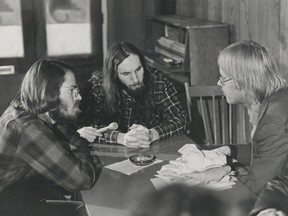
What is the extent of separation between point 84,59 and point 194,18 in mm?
1604

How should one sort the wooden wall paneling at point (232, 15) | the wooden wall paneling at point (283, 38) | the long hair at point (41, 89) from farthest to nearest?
the wooden wall paneling at point (232, 15), the wooden wall paneling at point (283, 38), the long hair at point (41, 89)

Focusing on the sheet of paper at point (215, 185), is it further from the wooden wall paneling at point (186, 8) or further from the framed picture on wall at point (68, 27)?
the framed picture on wall at point (68, 27)

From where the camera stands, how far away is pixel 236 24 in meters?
4.11

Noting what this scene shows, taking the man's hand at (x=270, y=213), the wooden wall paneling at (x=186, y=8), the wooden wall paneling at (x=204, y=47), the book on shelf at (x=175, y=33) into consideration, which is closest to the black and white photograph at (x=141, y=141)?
the man's hand at (x=270, y=213)

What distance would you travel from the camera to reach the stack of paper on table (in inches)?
78.3

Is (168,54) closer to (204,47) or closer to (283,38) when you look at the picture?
(204,47)

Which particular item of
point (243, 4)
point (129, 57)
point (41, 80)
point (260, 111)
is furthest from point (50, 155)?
point (243, 4)

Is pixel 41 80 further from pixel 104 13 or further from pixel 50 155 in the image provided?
pixel 104 13

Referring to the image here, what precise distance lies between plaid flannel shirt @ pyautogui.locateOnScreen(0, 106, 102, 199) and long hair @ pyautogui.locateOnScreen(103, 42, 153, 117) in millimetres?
1000

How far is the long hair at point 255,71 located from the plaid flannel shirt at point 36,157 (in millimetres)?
774

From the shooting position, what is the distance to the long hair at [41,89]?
83.5 inches

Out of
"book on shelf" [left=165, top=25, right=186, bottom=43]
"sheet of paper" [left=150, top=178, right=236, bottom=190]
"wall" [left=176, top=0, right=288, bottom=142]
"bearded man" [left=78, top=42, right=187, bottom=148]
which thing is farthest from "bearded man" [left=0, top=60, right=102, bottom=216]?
"book on shelf" [left=165, top=25, right=186, bottom=43]

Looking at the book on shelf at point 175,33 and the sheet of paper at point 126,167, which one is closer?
the sheet of paper at point 126,167

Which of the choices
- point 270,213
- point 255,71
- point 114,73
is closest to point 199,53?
point 114,73
